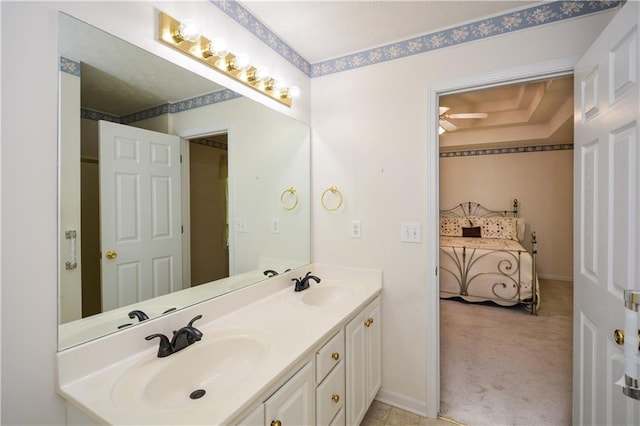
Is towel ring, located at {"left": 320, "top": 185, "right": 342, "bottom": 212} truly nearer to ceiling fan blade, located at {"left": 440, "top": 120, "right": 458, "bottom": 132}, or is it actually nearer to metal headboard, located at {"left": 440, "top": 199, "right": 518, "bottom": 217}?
ceiling fan blade, located at {"left": 440, "top": 120, "right": 458, "bottom": 132}

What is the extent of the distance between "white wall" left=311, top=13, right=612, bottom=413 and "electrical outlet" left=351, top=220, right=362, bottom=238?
0.10 ft

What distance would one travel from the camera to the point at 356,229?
2.04m

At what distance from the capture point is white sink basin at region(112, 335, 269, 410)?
0.89 meters

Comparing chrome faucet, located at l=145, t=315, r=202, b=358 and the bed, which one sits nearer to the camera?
chrome faucet, located at l=145, t=315, r=202, b=358

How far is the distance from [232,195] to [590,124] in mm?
1784

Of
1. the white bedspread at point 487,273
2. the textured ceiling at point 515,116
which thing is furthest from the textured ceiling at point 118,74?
the white bedspread at point 487,273

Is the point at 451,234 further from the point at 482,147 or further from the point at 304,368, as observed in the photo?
the point at 304,368

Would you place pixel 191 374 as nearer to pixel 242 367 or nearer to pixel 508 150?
pixel 242 367

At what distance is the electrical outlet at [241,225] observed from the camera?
1664 millimetres

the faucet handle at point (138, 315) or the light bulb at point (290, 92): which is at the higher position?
the light bulb at point (290, 92)

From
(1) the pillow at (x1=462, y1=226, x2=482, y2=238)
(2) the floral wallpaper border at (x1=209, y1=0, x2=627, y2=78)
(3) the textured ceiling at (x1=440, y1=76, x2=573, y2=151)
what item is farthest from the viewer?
(1) the pillow at (x1=462, y1=226, x2=482, y2=238)

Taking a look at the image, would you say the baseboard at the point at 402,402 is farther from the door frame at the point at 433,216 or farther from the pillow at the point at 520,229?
the pillow at the point at 520,229

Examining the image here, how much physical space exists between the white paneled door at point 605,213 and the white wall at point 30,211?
189 centimetres

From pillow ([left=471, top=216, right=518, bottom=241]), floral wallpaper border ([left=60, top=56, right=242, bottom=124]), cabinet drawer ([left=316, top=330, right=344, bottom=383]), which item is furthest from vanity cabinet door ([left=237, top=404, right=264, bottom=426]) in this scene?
pillow ([left=471, top=216, right=518, bottom=241])
